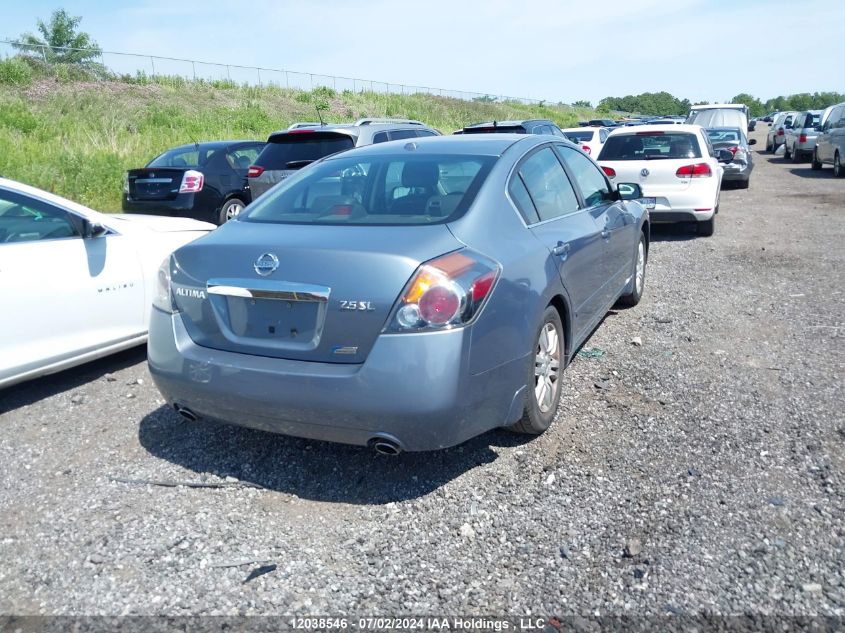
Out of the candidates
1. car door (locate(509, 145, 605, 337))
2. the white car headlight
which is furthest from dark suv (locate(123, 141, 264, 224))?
the white car headlight

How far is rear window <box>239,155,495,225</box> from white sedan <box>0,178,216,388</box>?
1315mm

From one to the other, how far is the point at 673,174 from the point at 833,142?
12589mm

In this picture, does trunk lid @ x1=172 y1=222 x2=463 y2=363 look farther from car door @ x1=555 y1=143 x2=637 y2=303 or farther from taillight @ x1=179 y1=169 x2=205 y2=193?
taillight @ x1=179 y1=169 x2=205 y2=193

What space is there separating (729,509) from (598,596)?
2.98 feet

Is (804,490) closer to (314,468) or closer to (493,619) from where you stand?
(493,619)

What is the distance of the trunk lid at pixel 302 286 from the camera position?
3113 mm

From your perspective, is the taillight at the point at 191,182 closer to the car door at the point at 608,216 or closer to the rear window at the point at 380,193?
the rear window at the point at 380,193

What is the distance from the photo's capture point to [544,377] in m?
3.98

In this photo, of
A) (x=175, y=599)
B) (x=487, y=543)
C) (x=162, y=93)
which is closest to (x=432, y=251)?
(x=487, y=543)

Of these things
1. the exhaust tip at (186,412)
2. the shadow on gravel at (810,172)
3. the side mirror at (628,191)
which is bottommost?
the shadow on gravel at (810,172)

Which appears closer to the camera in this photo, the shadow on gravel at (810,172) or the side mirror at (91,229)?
the side mirror at (91,229)

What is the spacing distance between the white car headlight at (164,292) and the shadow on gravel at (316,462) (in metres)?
0.86

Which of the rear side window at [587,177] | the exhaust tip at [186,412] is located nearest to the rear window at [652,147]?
the rear side window at [587,177]

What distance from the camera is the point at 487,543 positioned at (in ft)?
10.1
